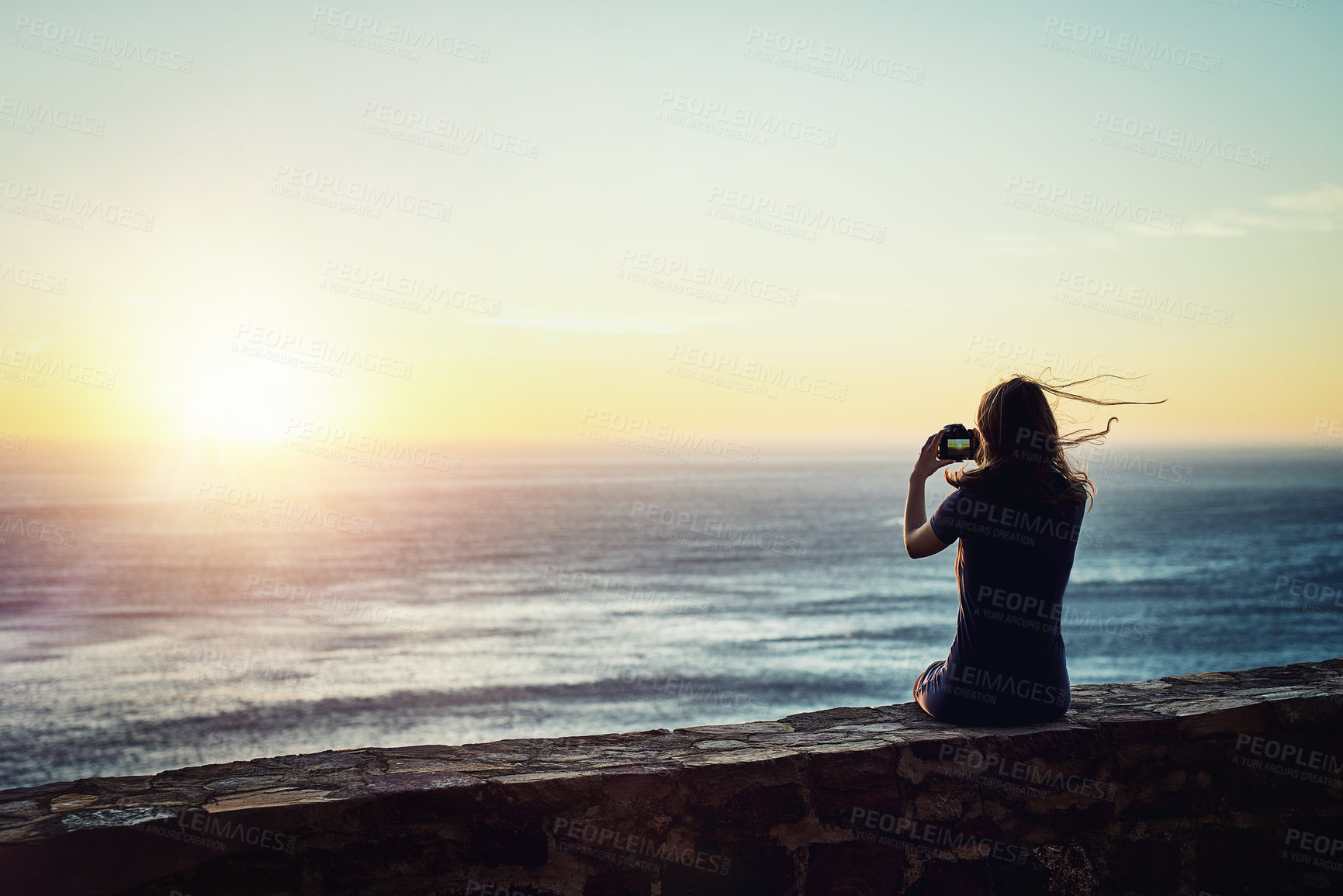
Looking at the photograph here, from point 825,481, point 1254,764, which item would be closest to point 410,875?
point 1254,764

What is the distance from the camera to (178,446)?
7219 inches

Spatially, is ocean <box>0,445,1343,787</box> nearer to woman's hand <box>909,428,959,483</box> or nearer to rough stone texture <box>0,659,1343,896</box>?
woman's hand <box>909,428,959,483</box>

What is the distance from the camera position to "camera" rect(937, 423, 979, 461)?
2.96 meters

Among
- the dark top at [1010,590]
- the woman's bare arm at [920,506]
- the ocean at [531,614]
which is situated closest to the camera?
the dark top at [1010,590]

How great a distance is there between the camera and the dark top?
0.16m

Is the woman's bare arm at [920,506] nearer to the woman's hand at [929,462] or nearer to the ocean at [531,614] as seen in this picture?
the woman's hand at [929,462]

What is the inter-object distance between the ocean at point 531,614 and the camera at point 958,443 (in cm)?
46

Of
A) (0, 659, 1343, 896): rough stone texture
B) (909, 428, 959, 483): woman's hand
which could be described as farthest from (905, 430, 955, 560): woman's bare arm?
(0, 659, 1343, 896): rough stone texture

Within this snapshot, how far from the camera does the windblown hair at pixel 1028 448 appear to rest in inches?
110

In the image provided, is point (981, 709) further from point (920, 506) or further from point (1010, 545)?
point (920, 506)

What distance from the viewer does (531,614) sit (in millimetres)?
46312

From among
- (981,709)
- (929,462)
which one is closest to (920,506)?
(929,462)

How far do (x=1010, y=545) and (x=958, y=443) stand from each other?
38 centimetres

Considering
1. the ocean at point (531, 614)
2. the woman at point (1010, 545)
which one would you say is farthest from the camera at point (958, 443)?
the ocean at point (531, 614)
